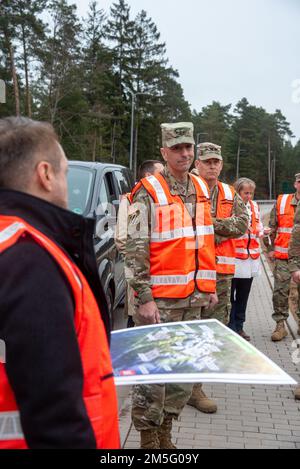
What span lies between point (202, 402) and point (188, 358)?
103 inches

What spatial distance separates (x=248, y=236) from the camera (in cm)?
655

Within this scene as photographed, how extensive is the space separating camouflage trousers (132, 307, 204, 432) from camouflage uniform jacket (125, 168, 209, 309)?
124mm

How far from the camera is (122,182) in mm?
7438

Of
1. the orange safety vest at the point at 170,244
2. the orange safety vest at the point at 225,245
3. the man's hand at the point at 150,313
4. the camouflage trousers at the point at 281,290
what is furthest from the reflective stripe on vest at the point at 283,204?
the man's hand at the point at 150,313

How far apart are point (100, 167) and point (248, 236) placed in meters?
1.99

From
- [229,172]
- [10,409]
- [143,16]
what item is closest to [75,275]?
[10,409]

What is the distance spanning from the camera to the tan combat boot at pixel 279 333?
6.68 metres

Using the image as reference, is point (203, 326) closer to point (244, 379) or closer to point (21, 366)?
point (244, 379)

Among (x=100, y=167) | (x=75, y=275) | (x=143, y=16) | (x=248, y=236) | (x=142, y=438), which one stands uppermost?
(x=143, y=16)

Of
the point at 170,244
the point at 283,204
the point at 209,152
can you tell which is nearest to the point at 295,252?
the point at 209,152

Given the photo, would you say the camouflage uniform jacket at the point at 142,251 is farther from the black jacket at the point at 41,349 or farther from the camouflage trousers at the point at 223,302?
the black jacket at the point at 41,349

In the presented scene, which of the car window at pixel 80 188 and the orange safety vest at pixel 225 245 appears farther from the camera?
the car window at pixel 80 188

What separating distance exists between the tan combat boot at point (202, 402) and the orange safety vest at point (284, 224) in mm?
2652

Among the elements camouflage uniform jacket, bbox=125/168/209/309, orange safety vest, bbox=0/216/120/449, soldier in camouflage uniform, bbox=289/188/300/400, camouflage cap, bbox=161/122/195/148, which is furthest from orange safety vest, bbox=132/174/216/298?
orange safety vest, bbox=0/216/120/449
